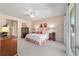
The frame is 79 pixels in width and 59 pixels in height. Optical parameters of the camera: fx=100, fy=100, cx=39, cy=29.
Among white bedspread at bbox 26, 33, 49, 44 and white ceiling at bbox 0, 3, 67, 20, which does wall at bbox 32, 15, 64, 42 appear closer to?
white ceiling at bbox 0, 3, 67, 20

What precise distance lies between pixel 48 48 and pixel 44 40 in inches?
6.9

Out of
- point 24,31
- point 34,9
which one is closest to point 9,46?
point 24,31

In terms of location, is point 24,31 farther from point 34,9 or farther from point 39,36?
point 34,9

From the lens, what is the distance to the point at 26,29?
1948 millimetres

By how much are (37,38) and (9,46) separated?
761mm

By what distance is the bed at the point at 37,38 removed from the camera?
196 centimetres

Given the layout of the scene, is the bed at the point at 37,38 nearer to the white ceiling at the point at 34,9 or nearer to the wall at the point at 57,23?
the wall at the point at 57,23

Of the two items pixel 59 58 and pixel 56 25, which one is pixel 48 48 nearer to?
pixel 59 58

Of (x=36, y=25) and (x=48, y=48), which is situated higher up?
(x=36, y=25)

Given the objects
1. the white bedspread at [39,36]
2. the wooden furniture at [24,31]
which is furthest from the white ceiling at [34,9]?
the white bedspread at [39,36]

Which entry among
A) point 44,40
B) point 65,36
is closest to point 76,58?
point 65,36

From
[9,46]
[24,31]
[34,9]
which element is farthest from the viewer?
[9,46]

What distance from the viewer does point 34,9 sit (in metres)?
1.84

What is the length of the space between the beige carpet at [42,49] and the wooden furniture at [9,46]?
176mm
